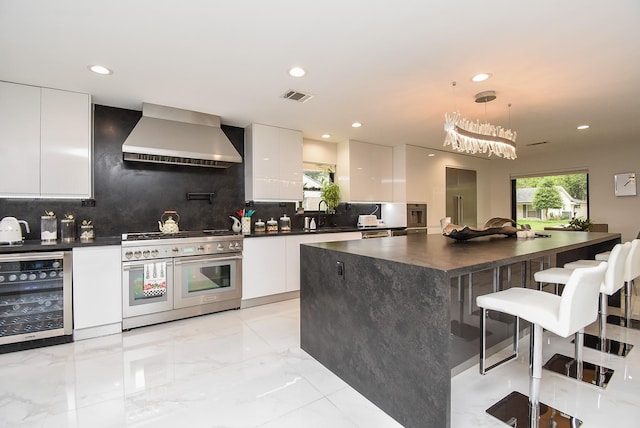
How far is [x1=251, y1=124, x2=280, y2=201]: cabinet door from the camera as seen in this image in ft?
13.4

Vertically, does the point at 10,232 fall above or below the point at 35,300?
above

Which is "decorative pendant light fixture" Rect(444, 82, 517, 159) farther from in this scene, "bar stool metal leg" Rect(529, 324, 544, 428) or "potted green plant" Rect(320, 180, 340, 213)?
"potted green plant" Rect(320, 180, 340, 213)

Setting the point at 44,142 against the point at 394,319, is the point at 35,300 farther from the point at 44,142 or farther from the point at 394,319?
the point at 394,319

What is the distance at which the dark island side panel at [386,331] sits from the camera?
4.78 feet

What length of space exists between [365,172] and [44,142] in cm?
415

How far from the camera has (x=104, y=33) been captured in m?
2.03

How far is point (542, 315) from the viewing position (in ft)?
5.16

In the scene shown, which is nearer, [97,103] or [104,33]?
[104,33]

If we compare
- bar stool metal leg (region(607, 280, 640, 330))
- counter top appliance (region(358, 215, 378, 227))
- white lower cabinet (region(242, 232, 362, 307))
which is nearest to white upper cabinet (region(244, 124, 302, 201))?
white lower cabinet (region(242, 232, 362, 307))

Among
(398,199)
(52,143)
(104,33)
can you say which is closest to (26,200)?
(52,143)

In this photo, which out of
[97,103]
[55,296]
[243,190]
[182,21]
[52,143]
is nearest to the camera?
[182,21]

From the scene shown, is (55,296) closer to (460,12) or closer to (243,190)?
(243,190)

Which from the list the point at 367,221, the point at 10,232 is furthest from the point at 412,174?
the point at 10,232

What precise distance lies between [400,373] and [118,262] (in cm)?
281
